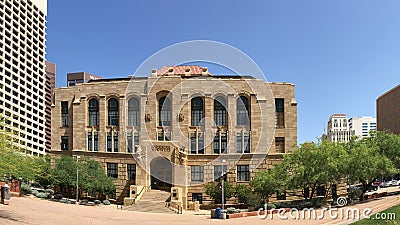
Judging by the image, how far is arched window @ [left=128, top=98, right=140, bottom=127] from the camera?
5941 centimetres

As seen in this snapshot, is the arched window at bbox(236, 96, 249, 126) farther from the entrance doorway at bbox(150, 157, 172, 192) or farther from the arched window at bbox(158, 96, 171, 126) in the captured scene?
the entrance doorway at bbox(150, 157, 172, 192)

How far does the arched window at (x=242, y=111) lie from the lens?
194ft

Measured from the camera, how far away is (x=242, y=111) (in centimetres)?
5931

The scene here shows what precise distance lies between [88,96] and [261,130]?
21.8 meters

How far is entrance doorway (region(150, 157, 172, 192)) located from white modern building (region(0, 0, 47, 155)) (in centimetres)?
4861

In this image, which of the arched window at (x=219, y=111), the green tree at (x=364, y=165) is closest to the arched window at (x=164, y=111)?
the arched window at (x=219, y=111)

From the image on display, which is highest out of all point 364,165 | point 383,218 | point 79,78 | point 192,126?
point 79,78

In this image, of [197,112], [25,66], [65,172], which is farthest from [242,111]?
[25,66]

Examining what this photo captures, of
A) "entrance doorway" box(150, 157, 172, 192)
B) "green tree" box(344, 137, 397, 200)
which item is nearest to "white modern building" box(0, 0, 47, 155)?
"entrance doorway" box(150, 157, 172, 192)

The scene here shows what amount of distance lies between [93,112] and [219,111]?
15742 mm

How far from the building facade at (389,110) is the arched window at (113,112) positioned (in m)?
82.1

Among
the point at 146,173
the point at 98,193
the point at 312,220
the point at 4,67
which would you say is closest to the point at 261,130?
the point at 146,173
